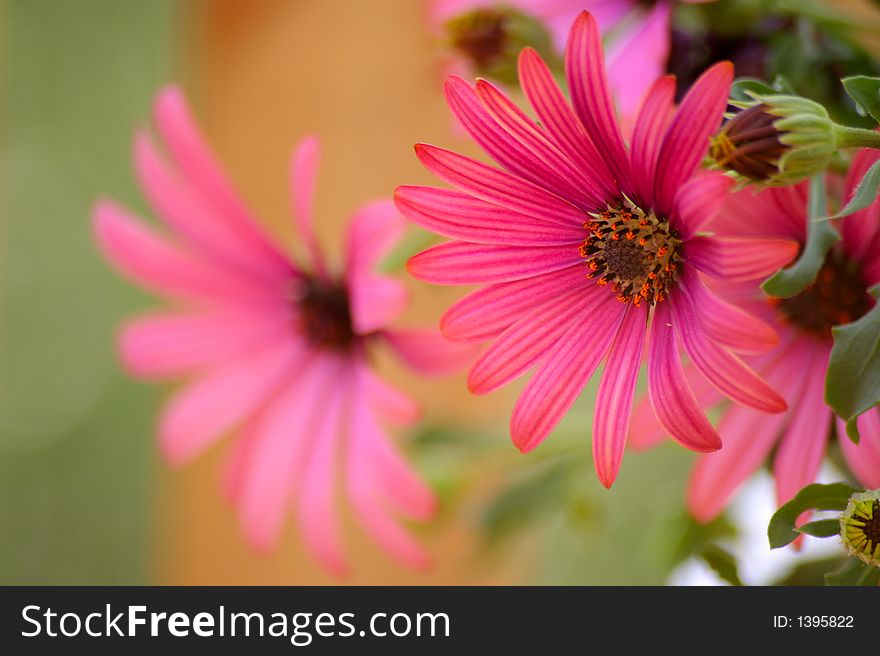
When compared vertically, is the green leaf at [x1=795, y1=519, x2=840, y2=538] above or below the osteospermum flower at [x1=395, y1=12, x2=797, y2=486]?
below

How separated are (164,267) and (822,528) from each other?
0.21 metres

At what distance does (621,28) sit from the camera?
248 millimetres

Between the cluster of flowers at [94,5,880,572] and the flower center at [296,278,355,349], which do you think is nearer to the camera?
the cluster of flowers at [94,5,880,572]

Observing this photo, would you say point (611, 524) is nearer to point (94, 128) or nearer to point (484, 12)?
point (484, 12)

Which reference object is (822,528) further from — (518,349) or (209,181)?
(209,181)

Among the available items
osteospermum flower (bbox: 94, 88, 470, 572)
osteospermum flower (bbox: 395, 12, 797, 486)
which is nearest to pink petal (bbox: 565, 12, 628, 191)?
osteospermum flower (bbox: 395, 12, 797, 486)

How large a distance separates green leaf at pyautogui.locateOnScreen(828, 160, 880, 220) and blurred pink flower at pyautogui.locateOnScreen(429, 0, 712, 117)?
0.05 meters

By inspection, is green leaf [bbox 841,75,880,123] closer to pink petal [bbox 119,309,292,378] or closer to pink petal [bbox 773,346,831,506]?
pink petal [bbox 773,346,831,506]

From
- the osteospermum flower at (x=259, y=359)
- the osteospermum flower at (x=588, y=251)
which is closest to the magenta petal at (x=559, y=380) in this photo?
the osteospermum flower at (x=588, y=251)

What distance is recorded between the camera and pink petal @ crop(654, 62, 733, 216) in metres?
0.14

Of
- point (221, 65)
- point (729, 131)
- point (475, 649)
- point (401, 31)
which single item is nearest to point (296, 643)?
point (475, 649)

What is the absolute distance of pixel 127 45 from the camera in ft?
3.16

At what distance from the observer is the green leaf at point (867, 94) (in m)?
0.15

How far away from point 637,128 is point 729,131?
2 cm
